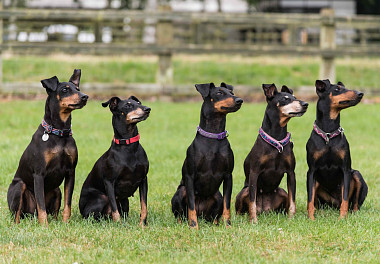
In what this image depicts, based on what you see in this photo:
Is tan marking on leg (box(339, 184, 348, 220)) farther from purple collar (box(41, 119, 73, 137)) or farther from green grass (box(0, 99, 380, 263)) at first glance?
purple collar (box(41, 119, 73, 137))

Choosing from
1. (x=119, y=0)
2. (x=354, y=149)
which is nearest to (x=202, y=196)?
(x=354, y=149)

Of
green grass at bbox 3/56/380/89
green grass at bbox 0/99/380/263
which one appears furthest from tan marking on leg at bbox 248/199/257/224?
green grass at bbox 3/56/380/89

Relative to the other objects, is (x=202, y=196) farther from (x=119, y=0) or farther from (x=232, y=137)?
(x=119, y=0)

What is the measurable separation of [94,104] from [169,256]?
31.1 ft

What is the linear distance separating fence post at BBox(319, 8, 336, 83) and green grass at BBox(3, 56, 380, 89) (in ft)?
4.24

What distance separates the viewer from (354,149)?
1092cm

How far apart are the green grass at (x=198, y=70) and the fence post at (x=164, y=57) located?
1.76 m

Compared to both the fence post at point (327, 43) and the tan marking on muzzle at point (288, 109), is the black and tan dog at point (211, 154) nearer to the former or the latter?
the tan marking on muzzle at point (288, 109)

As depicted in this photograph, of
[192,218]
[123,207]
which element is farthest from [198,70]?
[192,218]

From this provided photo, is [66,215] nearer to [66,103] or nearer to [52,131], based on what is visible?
[52,131]

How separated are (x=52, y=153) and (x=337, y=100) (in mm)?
3045

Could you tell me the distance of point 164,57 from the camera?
1470cm

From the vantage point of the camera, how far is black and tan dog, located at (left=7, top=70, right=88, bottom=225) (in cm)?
639

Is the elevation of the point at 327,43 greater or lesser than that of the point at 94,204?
greater
